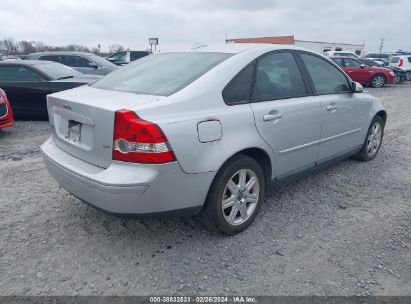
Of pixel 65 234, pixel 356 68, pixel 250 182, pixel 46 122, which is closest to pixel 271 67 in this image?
pixel 250 182

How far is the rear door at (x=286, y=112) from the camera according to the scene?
9.72 ft

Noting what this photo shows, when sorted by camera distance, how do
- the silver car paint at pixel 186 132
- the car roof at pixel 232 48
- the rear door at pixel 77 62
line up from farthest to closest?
1. the rear door at pixel 77 62
2. the car roof at pixel 232 48
3. the silver car paint at pixel 186 132

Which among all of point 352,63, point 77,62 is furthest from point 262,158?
point 352,63

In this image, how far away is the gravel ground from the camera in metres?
2.37

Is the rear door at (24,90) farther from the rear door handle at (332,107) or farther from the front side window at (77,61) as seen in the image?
the rear door handle at (332,107)

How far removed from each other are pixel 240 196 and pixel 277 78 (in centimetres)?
119

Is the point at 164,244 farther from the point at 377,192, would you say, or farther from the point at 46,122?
the point at 46,122

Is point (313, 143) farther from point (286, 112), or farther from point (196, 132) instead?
point (196, 132)

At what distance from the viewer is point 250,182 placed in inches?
117

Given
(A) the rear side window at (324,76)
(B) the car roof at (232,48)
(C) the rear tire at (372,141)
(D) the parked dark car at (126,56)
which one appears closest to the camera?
(B) the car roof at (232,48)

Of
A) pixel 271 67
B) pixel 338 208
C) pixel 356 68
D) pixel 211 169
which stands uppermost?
pixel 356 68

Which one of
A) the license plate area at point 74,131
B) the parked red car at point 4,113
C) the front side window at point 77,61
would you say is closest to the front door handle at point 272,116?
the license plate area at point 74,131

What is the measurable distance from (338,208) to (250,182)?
1.17 metres

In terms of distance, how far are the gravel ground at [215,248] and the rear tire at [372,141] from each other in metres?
0.86
